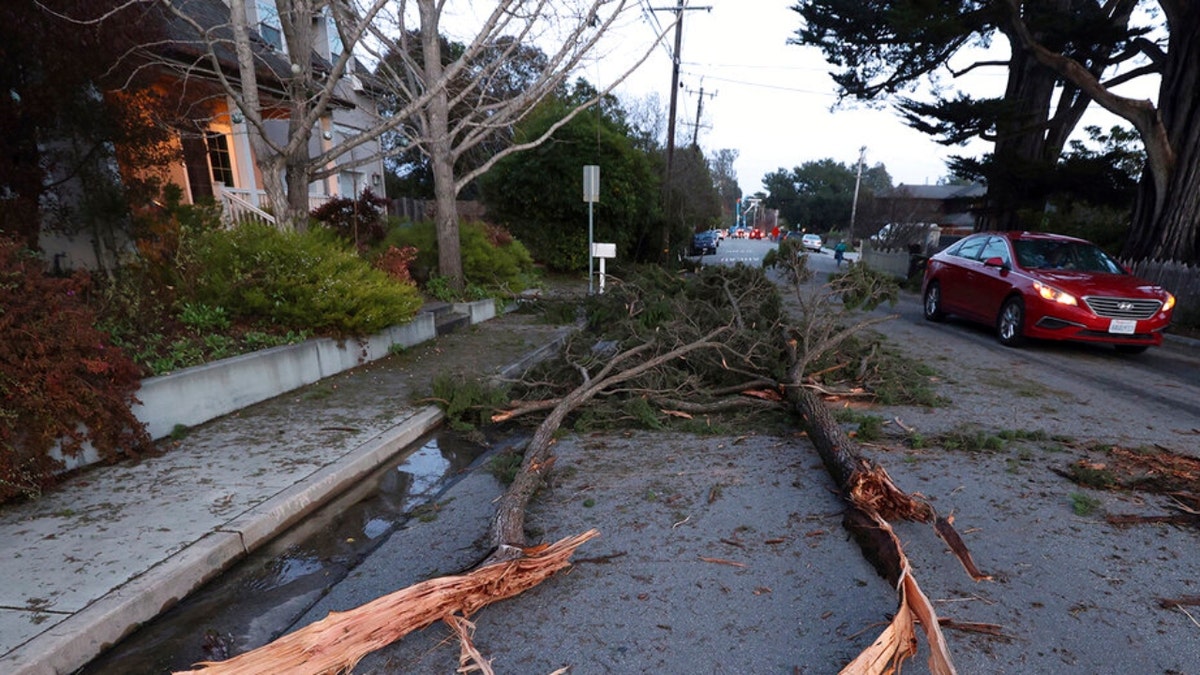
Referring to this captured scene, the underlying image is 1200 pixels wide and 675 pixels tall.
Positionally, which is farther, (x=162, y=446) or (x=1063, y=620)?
(x=162, y=446)

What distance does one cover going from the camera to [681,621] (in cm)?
264

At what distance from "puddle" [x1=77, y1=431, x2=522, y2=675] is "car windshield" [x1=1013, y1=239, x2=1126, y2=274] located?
30.0ft

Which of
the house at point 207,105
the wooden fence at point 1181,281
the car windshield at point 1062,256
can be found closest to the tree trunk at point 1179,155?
the wooden fence at point 1181,281

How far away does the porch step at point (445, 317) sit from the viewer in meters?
9.18

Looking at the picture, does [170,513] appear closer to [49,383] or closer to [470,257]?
[49,383]

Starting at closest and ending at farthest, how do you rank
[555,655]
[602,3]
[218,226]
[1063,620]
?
[555,655], [1063,620], [218,226], [602,3]

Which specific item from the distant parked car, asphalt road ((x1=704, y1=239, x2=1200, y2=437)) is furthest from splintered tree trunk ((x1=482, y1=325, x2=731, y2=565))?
the distant parked car

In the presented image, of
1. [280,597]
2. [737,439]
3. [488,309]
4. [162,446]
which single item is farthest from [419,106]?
[280,597]

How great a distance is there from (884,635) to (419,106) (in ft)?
25.0

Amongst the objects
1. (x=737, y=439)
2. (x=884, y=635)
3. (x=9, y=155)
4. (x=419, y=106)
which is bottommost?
(x=737, y=439)

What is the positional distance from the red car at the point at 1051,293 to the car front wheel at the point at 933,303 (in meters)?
0.34

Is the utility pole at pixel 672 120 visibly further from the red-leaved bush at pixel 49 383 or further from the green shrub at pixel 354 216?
the red-leaved bush at pixel 49 383

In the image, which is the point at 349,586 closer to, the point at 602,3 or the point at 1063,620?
the point at 1063,620

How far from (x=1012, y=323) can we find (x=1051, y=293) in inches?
33.1
